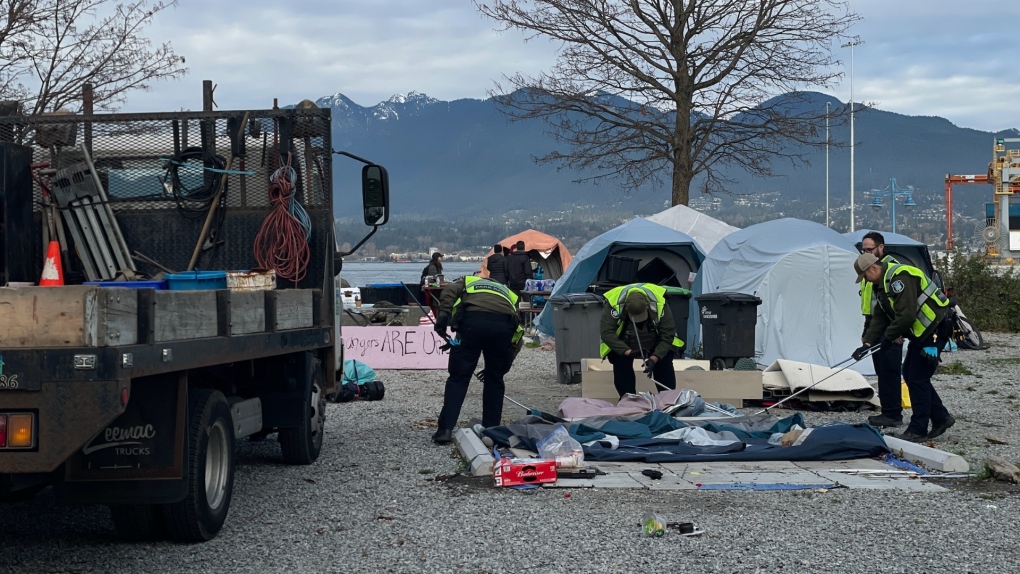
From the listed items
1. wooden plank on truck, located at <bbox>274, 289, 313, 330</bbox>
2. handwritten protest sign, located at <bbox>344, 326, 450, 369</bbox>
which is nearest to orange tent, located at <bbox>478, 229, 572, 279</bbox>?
handwritten protest sign, located at <bbox>344, 326, 450, 369</bbox>

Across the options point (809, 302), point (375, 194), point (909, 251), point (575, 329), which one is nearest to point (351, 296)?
point (909, 251)

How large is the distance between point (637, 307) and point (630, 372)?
86 centimetres

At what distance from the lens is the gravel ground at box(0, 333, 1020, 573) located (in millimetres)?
5684

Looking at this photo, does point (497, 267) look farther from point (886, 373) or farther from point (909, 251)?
point (886, 373)

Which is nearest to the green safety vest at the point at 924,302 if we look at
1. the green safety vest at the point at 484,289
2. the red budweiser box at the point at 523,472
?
the green safety vest at the point at 484,289

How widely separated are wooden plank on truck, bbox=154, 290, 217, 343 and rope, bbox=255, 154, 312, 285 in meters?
2.61

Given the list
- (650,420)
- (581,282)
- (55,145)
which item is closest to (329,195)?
(55,145)

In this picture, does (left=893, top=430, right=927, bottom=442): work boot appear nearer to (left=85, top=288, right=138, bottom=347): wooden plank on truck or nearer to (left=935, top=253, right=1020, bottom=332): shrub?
(left=85, top=288, right=138, bottom=347): wooden plank on truck

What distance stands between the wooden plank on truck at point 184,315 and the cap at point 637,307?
581 cm

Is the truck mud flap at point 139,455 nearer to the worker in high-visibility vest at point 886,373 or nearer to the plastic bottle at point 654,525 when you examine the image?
the plastic bottle at point 654,525

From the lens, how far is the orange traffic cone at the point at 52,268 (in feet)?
23.5

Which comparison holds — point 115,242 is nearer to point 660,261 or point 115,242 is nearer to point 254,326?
point 254,326

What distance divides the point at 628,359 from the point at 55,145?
5.72 m

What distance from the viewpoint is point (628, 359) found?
1127 centimetres
